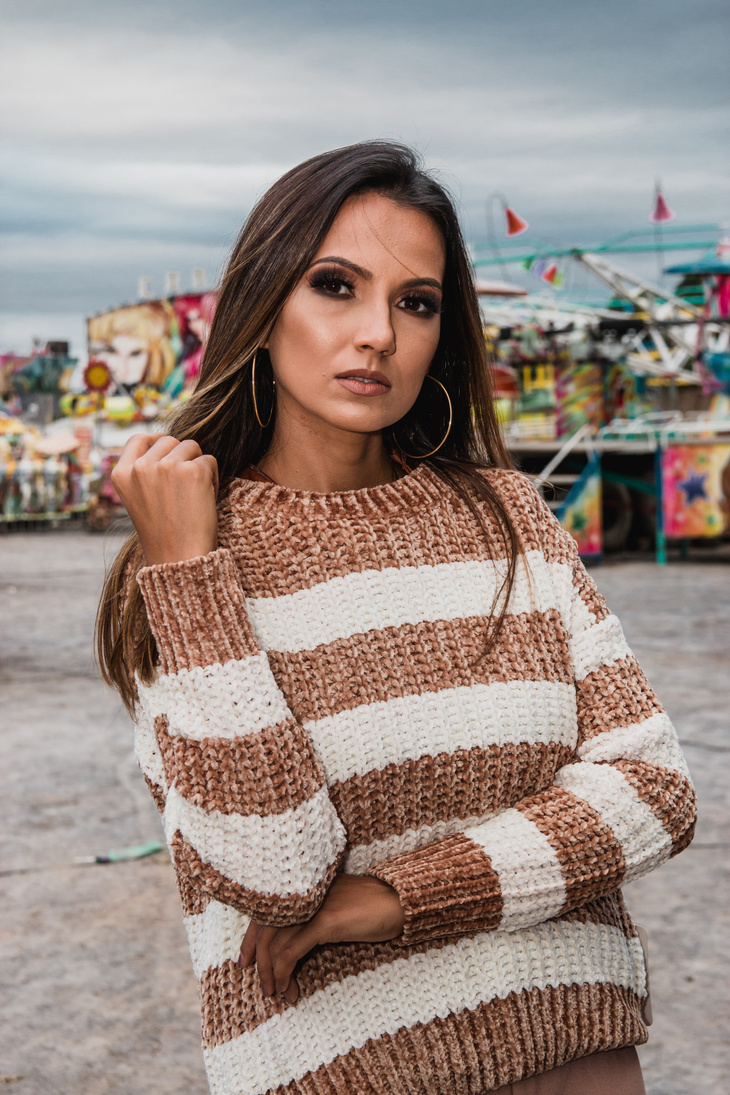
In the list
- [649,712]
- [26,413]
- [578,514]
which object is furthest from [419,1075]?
[26,413]

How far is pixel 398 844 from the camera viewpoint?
1339 millimetres

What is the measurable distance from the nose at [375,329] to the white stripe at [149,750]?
0.52 meters

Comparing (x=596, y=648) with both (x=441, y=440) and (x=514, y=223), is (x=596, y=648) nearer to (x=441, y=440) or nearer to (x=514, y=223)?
(x=441, y=440)

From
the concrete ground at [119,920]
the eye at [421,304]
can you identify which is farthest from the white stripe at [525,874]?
the concrete ground at [119,920]

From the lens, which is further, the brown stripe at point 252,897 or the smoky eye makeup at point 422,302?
the smoky eye makeup at point 422,302

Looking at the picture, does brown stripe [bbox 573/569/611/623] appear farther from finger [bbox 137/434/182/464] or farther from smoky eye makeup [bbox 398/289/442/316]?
finger [bbox 137/434/182/464]

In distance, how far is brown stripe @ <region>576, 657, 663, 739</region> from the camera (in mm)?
1398

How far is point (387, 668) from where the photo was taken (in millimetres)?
1366

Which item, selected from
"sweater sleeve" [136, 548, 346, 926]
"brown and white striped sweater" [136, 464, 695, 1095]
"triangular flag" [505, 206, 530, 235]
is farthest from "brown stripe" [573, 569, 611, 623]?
"triangular flag" [505, 206, 530, 235]

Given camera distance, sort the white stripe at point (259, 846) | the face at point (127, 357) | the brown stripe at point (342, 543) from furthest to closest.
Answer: the face at point (127, 357)
the brown stripe at point (342, 543)
the white stripe at point (259, 846)

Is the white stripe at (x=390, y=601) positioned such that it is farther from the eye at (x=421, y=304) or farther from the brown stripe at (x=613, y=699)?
the eye at (x=421, y=304)

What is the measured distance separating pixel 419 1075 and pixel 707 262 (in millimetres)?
14923

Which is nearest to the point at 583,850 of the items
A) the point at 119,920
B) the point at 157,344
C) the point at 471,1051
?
the point at 471,1051

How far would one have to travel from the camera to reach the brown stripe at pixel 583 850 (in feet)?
4.24
